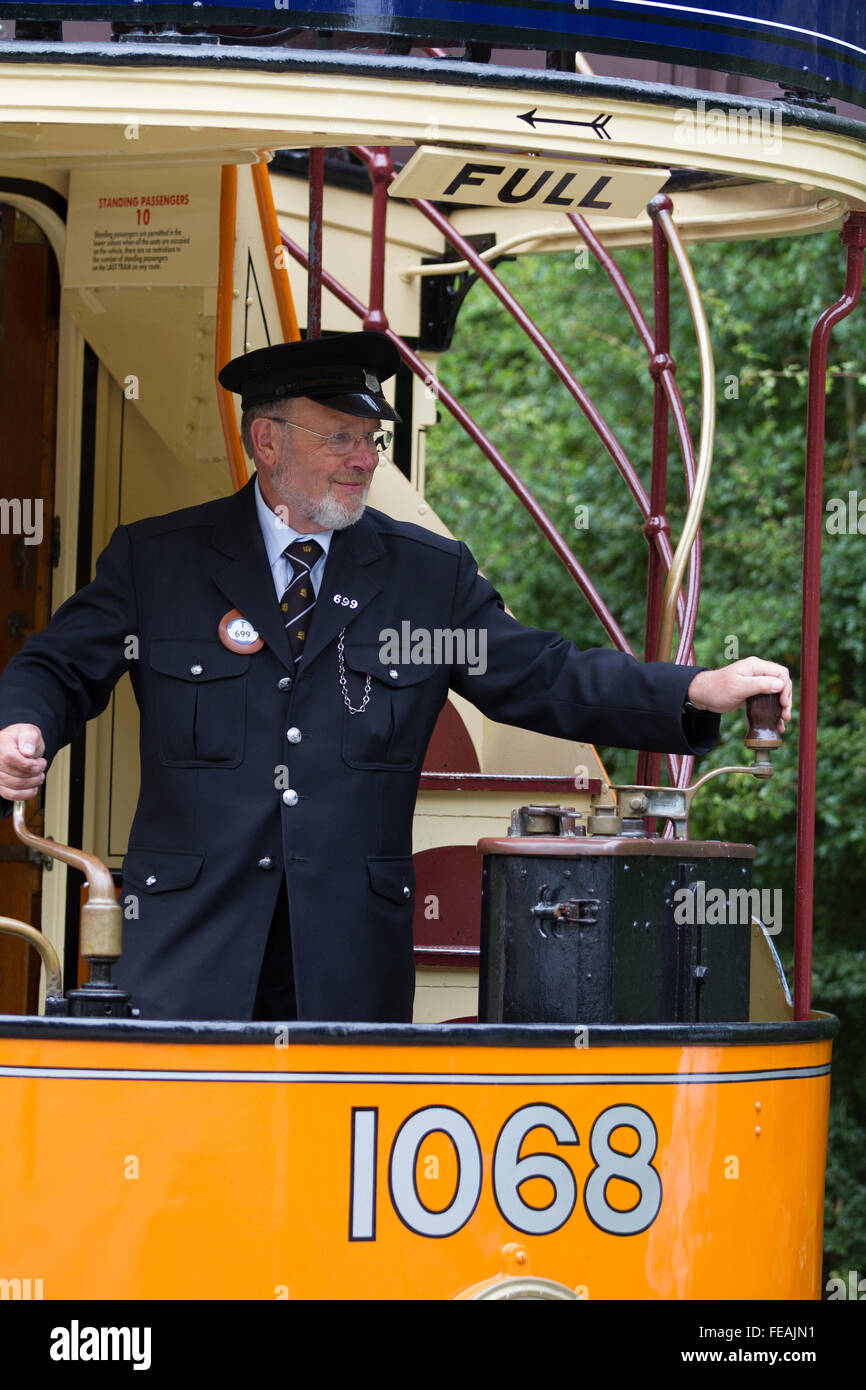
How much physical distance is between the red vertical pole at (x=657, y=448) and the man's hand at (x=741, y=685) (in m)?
0.80

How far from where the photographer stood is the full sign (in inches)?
116

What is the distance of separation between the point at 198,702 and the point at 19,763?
437mm

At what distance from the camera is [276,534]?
10.9 ft

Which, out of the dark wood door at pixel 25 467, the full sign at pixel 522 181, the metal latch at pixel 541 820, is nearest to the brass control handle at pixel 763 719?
the metal latch at pixel 541 820

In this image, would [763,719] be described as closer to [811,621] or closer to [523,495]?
[811,621]

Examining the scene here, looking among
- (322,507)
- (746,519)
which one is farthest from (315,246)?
(746,519)

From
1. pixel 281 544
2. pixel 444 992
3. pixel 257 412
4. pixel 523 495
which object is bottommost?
pixel 444 992

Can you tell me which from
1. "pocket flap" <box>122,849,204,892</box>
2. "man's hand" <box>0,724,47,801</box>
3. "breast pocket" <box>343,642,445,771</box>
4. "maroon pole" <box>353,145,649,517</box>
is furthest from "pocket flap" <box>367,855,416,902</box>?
"maroon pole" <box>353,145,649,517</box>

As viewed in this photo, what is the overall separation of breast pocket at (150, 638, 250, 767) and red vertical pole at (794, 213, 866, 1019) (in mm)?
1021

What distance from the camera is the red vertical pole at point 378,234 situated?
3957 mm

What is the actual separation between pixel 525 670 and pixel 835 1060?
6842mm

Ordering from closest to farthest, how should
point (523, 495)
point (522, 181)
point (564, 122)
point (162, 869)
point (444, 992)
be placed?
point (564, 122)
point (522, 181)
point (162, 869)
point (444, 992)
point (523, 495)

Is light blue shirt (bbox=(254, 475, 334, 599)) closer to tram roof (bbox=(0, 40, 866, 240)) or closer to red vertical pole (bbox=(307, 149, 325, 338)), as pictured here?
red vertical pole (bbox=(307, 149, 325, 338))
